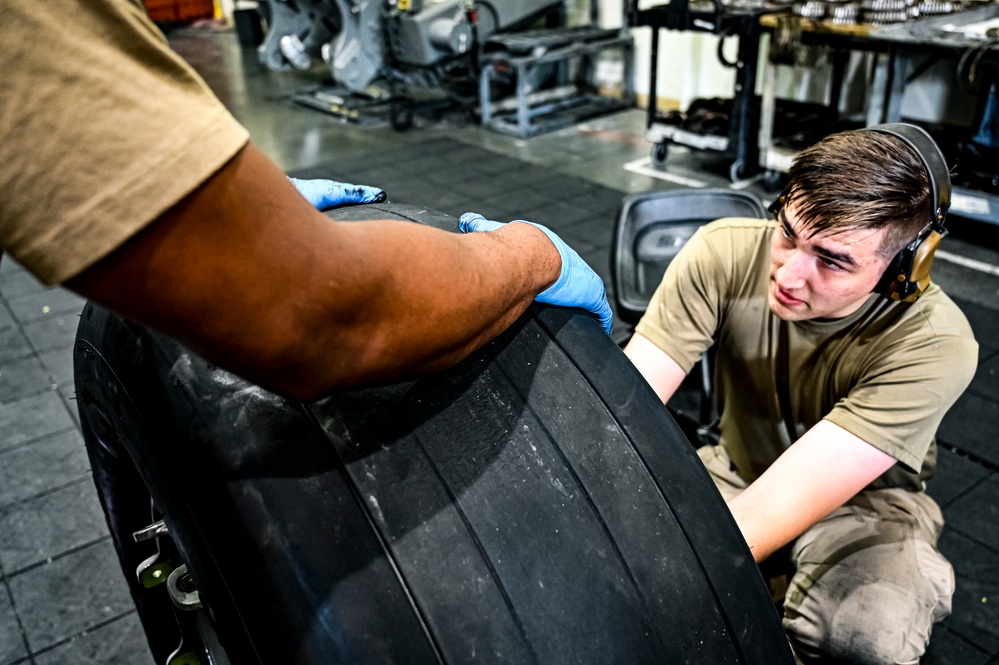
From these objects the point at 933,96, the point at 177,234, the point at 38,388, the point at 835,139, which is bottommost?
the point at 38,388

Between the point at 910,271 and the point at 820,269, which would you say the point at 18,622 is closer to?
the point at 820,269

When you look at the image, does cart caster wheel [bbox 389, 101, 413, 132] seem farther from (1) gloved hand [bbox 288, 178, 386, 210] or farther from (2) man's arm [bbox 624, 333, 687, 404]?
(1) gloved hand [bbox 288, 178, 386, 210]

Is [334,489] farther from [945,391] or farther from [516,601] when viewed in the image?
[945,391]

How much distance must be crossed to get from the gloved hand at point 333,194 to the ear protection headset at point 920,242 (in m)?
0.78

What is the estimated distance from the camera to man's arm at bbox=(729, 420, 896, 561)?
1147 mm

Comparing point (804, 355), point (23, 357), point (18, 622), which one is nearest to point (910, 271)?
point (804, 355)

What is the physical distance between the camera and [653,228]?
2.02 m

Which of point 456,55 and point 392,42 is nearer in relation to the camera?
point 456,55

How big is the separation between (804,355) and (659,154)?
3302 mm

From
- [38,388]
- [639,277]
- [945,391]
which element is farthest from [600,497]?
[38,388]

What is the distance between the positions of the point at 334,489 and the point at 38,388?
2342 millimetres

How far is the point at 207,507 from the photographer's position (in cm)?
74

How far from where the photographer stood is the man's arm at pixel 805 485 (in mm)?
1147

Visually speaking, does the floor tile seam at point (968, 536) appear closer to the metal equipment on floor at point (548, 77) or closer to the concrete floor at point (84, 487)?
the concrete floor at point (84, 487)
